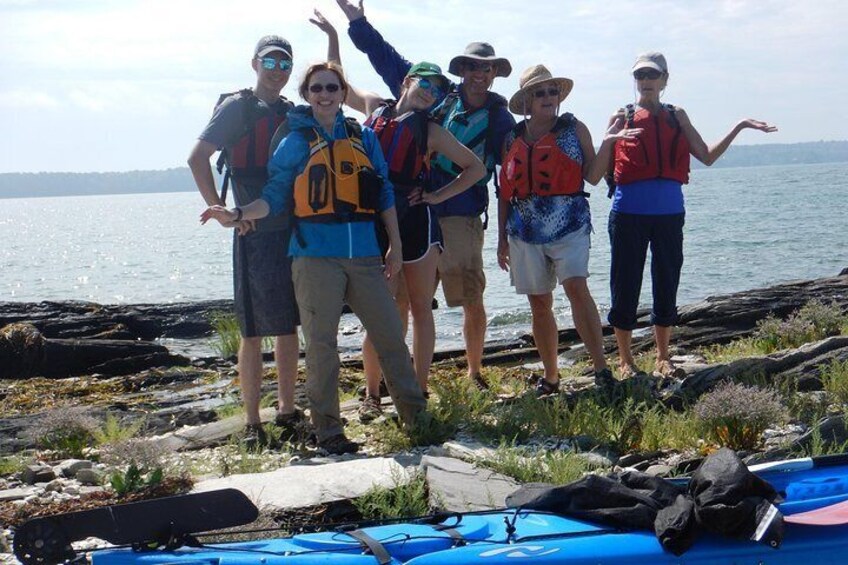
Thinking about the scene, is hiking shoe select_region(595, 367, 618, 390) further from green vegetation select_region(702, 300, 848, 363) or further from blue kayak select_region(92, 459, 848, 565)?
blue kayak select_region(92, 459, 848, 565)

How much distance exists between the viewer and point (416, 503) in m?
5.96

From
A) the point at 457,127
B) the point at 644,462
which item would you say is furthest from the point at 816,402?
the point at 457,127

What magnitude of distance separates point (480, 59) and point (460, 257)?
4.76ft

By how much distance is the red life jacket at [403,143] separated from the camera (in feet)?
24.7

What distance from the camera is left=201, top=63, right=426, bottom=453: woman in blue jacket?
274 inches

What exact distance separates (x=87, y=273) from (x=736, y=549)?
4127cm

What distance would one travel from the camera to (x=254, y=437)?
747cm

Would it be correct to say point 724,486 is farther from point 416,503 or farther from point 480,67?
point 480,67

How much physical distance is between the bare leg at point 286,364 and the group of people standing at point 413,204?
0.03ft

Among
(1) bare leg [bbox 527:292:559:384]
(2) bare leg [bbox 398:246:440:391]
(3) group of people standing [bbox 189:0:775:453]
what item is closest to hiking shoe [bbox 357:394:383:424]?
(3) group of people standing [bbox 189:0:775:453]

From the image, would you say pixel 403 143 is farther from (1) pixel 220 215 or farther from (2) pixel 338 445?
(2) pixel 338 445

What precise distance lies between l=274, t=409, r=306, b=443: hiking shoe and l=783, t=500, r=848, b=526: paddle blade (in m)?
3.69

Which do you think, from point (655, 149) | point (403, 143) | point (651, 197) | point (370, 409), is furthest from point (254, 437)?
point (655, 149)

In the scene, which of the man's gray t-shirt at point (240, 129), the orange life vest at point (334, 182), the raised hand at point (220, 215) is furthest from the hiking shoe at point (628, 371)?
the raised hand at point (220, 215)
